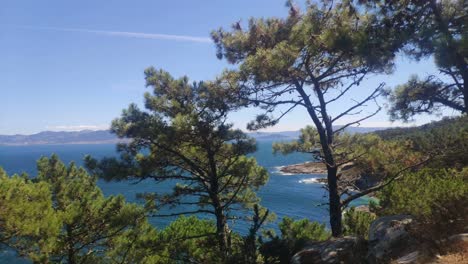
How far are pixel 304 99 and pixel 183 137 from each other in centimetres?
432

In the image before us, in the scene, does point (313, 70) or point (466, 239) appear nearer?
point (466, 239)

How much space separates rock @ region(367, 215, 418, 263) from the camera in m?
8.51

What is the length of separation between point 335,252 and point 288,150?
A: 4.08 meters

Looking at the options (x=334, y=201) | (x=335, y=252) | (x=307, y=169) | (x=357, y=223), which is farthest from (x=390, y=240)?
(x=307, y=169)

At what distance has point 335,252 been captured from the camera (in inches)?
393

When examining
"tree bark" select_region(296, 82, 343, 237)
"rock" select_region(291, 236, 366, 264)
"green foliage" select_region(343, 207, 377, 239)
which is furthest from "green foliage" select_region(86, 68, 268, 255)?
"green foliage" select_region(343, 207, 377, 239)

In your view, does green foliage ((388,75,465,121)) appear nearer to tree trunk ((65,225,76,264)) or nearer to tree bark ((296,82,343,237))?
tree bark ((296,82,343,237))

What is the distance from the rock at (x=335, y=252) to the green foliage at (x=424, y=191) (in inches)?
66.8

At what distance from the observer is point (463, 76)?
10.1 m

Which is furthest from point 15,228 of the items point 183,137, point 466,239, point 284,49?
point 466,239

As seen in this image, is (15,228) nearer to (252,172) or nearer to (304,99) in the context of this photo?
(252,172)

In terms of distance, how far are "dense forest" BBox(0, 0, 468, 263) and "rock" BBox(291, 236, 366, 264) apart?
0.04 meters

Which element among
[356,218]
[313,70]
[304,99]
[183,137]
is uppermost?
[313,70]

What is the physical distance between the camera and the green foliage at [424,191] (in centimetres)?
878
